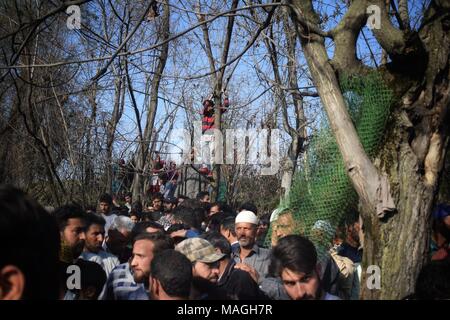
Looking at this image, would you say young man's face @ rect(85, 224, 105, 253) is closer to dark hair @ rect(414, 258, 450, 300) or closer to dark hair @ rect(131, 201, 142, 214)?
dark hair @ rect(414, 258, 450, 300)

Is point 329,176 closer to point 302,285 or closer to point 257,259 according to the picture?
point 257,259

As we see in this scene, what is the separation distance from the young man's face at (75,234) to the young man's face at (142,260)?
0.83 m

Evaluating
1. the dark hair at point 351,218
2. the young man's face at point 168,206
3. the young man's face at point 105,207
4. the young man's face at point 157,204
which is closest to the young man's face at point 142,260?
the dark hair at point 351,218

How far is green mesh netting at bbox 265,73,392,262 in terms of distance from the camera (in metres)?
4.43

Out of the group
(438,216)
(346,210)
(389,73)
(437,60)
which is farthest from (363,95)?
(438,216)

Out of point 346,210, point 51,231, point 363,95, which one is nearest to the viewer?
point 51,231

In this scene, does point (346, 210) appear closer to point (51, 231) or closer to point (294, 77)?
point (51, 231)

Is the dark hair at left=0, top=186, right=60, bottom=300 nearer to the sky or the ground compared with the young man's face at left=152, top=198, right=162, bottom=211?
nearer to the ground

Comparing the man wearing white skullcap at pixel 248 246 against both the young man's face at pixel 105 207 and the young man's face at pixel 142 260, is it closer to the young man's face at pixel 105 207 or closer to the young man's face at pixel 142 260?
the young man's face at pixel 142 260

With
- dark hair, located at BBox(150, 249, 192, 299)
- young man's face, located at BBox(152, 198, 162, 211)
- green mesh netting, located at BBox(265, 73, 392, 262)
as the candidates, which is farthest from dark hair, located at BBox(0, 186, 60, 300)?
young man's face, located at BBox(152, 198, 162, 211)

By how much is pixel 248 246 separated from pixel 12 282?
160 inches

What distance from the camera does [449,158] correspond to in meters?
6.54

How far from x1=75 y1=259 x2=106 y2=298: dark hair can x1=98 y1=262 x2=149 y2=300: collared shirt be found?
6 centimetres

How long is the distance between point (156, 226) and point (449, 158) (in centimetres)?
334
